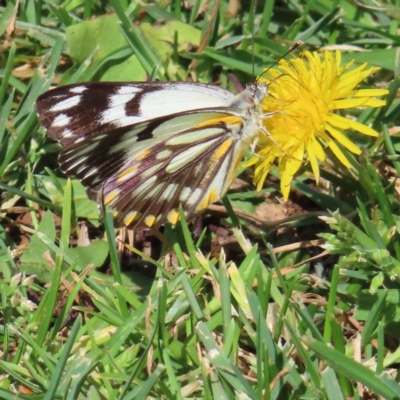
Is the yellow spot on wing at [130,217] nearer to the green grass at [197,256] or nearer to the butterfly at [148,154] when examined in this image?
the butterfly at [148,154]

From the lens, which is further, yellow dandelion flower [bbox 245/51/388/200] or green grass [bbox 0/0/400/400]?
yellow dandelion flower [bbox 245/51/388/200]

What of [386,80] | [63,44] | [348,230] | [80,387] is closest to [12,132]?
[63,44]

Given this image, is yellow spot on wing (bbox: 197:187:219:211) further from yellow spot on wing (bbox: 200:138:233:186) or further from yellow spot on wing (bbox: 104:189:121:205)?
yellow spot on wing (bbox: 104:189:121:205)

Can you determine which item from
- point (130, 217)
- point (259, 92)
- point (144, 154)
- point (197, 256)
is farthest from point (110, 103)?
point (197, 256)

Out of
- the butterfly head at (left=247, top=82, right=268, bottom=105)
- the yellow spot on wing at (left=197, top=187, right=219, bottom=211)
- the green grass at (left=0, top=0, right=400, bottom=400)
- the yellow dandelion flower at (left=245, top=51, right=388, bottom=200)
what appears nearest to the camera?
the green grass at (left=0, top=0, right=400, bottom=400)

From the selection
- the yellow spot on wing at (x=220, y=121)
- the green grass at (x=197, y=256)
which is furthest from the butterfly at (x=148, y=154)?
the green grass at (x=197, y=256)

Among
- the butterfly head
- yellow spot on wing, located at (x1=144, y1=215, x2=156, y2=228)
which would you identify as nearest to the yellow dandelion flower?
the butterfly head

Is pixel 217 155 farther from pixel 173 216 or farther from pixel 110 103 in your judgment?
pixel 110 103
